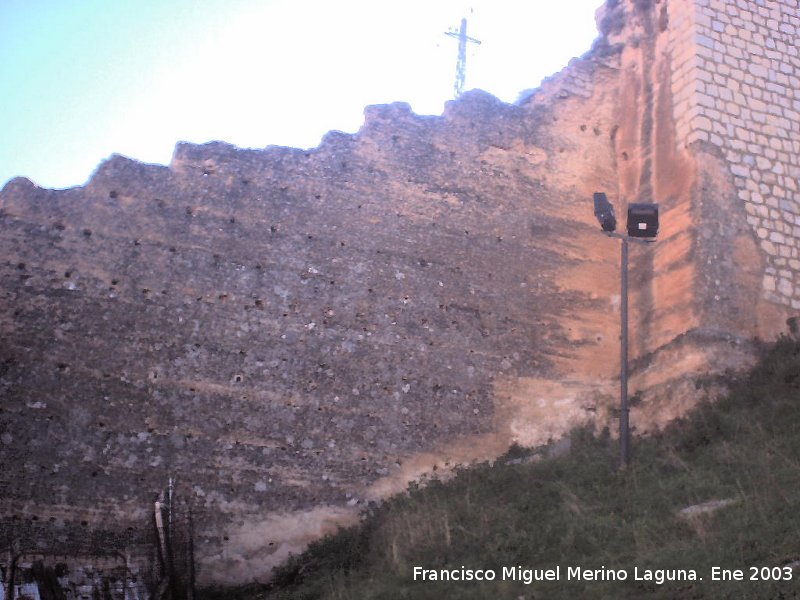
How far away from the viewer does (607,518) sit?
826cm

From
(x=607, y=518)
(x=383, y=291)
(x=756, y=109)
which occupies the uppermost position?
(x=756, y=109)

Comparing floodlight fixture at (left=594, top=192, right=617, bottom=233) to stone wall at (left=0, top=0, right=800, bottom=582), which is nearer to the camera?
floodlight fixture at (left=594, top=192, right=617, bottom=233)

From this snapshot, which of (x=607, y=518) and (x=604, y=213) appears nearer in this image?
(x=607, y=518)

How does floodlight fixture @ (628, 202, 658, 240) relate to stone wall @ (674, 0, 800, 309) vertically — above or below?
below

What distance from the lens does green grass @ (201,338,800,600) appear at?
6.94 metres

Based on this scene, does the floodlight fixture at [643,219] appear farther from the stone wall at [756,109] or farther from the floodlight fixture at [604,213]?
the stone wall at [756,109]

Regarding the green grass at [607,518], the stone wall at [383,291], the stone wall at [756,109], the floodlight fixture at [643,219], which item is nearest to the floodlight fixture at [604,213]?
the floodlight fixture at [643,219]

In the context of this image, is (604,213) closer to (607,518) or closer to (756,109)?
Answer: (607,518)

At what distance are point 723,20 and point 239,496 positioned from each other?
8.06m

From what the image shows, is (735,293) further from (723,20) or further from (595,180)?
(723,20)

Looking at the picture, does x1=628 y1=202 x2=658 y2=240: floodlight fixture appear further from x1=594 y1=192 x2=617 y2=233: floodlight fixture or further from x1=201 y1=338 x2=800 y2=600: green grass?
x1=201 y1=338 x2=800 y2=600: green grass

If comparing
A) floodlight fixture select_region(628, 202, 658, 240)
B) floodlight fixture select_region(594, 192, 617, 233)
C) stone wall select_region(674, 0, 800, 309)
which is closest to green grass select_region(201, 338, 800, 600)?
stone wall select_region(674, 0, 800, 309)

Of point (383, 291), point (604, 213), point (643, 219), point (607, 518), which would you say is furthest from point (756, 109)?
point (607, 518)

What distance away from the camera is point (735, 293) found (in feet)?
38.1
